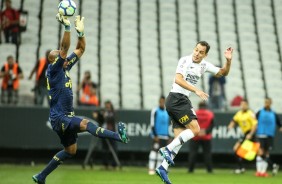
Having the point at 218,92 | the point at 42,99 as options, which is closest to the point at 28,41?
the point at 42,99

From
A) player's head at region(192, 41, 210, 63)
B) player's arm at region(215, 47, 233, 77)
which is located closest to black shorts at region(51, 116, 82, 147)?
player's head at region(192, 41, 210, 63)

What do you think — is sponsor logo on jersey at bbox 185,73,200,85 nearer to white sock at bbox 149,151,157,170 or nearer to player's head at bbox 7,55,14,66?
white sock at bbox 149,151,157,170

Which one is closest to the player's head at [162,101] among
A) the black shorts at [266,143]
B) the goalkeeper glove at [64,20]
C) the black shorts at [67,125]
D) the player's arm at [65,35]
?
the black shorts at [266,143]

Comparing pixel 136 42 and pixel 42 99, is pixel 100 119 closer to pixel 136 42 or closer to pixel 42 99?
pixel 42 99

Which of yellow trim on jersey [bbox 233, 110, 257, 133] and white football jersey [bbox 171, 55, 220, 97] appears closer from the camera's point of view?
white football jersey [bbox 171, 55, 220, 97]

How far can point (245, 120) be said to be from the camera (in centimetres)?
2089

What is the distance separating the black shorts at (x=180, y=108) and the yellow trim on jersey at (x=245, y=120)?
852 cm

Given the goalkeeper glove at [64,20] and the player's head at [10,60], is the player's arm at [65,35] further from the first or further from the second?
the player's head at [10,60]

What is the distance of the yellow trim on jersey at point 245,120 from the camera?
68.4ft

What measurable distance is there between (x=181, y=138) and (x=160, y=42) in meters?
14.6

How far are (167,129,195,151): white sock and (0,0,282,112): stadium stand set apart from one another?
36.6ft

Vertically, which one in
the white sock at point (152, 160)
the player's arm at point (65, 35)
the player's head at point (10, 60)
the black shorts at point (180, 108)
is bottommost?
the white sock at point (152, 160)

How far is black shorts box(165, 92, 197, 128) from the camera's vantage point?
41.0 feet

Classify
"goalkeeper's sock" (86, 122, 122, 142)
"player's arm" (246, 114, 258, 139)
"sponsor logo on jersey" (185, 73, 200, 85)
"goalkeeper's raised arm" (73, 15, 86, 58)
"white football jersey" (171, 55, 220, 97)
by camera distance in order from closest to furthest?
1. "goalkeeper's sock" (86, 122, 122, 142)
2. "goalkeeper's raised arm" (73, 15, 86, 58)
3. "white football jersey" (171, 55, 220, 97)
4. "sponsor logo on jersey" (185, 73, 200, 85)
5. "player's arm" (246, 114, 258, 139)
